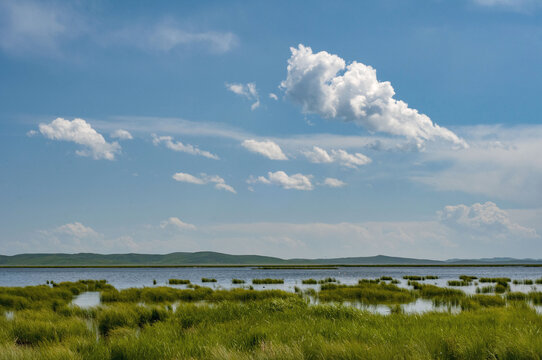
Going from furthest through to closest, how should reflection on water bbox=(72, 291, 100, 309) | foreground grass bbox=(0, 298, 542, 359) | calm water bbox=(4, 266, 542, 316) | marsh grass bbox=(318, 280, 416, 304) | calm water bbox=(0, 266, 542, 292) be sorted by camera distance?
1. calm water bbox=(0, 266, 542, 292)
2. marsh grass bbox=(318, 280, 416, 304)
3. calm water bbox=(4, 266, 542, 316)
4. reflection on water bbox=(72, 291, 100, 309)
5. foreground grass bbox=(0, 298, 542, 359)

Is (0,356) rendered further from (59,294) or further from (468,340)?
(59,294)

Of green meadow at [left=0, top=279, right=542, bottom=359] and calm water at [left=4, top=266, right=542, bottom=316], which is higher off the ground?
green meadow at [left=0, top=279, right=542, bottom=359]

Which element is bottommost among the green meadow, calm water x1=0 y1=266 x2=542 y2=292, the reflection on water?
calm water x1=0 y1=266 x2=542 y2=292

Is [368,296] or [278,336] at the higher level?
[278,336]

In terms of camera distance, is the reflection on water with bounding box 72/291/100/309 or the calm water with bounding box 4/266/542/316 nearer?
the reflection on water with bounding box 72/291/100/309

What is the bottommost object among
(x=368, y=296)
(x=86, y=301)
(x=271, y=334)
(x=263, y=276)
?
(x=263, y=276)

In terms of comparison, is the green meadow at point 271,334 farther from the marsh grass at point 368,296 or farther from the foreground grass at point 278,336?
the marsh grass at point 368,296

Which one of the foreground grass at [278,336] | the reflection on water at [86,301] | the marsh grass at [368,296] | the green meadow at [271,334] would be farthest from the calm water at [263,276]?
the foreground grass at [278,336]

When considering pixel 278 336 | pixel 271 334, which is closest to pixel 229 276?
pixel 271 334

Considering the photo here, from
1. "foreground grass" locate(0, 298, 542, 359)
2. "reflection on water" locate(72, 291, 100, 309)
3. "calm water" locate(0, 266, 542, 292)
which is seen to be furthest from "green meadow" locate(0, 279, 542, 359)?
"calm water" locate(0, 266, 542, 292)

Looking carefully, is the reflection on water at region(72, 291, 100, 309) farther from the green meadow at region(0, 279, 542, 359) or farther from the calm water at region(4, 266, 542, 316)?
the green meadow at region(0, 279, 542, 359)

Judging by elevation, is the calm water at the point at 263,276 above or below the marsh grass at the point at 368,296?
below

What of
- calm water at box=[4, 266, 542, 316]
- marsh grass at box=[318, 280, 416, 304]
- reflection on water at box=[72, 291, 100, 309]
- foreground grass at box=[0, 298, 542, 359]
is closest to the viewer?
foreground grass at box=[0, 298, 542, 359]

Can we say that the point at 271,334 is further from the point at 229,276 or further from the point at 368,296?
the point at 229,276
